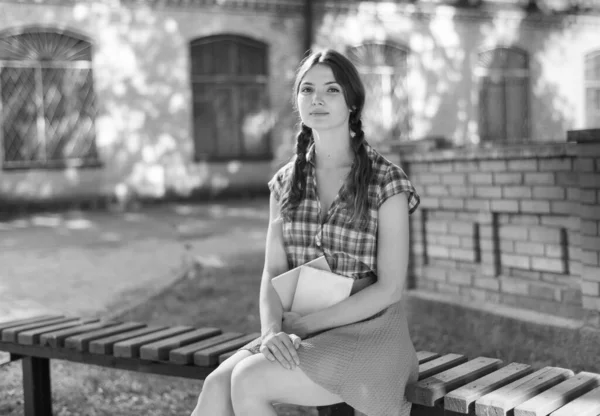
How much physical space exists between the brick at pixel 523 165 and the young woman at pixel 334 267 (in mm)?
2069

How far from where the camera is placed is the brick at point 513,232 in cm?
492

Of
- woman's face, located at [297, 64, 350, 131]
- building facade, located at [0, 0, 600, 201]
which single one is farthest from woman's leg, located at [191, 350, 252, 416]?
building facade, located at [0, 0, 600, 201]

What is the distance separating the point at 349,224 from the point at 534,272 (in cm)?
237

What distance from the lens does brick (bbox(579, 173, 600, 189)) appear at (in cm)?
420

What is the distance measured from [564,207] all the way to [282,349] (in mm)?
2524

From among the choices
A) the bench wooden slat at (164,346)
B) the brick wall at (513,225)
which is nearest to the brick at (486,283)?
the brick wall at (513,225)

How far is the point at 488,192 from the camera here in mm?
5145

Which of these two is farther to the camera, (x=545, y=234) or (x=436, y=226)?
(x=436, y=226)

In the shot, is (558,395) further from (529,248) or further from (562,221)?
(529,248)

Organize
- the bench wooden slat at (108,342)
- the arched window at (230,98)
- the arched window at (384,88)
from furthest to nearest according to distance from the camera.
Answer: the arched window at (384,88) → the arched window at (230,98) → the bench wooden slat at (108,342)

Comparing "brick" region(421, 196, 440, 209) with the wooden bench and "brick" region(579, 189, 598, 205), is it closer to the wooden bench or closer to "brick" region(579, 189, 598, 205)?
"brick" region(579, 189, 598, 205)

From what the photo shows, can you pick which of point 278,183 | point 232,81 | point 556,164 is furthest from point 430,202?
point 232,81

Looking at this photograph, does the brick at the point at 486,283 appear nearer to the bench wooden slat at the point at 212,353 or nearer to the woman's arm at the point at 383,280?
the bench wooden slat at the point at 212,353

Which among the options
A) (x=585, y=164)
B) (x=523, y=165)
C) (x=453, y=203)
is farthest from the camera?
(x=453, y=203)
